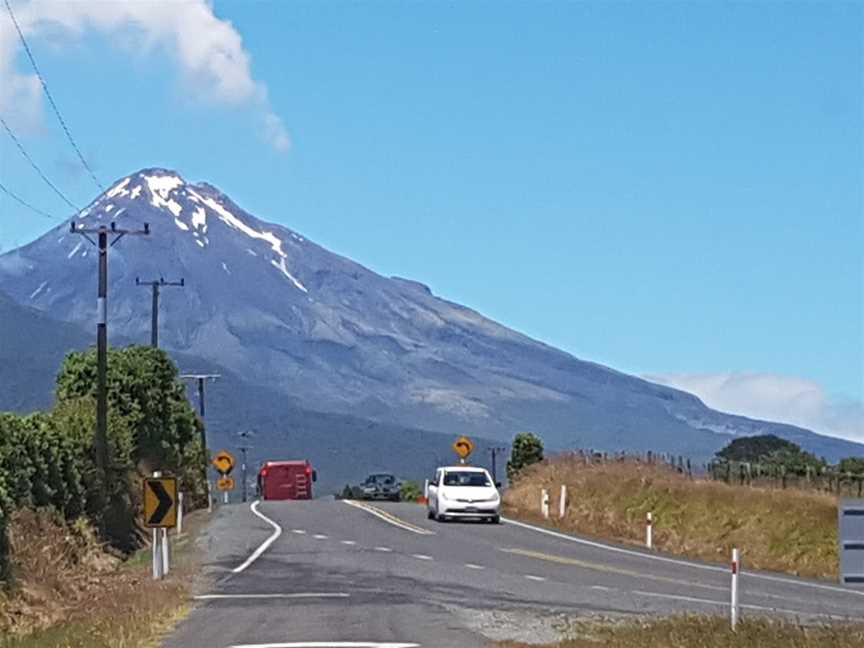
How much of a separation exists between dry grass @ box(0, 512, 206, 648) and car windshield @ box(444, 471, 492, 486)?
515 inches

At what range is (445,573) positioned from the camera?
121ft

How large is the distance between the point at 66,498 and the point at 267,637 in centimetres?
1940

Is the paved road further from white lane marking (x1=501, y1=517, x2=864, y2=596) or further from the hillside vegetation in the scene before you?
the hillside vegetation

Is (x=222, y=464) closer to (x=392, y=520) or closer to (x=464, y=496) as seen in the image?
(x=392, y=520)

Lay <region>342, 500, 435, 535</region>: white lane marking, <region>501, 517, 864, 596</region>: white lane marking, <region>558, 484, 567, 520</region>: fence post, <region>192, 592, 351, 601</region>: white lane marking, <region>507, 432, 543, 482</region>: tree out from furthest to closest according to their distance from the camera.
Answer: <region>507, 432, 543, 482</region>: tree < <region>558, 484, 567, 520</region>: fence post < <region>342, 500, 435, 535</region>: white lane marking < <region>501, 517, 864, 596</region>: white lane marking < <region>192, 592, 351, 601</region>: white lane marking

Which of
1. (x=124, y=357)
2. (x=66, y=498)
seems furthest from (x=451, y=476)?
(x=66, y=498)

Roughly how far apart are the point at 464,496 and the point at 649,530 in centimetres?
684

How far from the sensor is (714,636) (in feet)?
69.6

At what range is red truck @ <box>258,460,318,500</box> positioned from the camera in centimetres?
9438

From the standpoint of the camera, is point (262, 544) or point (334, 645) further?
point (262, 544)

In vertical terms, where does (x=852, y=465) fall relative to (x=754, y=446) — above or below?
below

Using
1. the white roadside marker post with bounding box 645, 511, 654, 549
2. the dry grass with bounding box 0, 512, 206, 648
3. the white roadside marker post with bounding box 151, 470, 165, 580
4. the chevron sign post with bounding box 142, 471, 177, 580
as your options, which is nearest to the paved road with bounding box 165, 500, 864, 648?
the dry grass with bounding box 0, 512, 206, 648

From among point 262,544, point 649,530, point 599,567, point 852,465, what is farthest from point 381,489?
point 599,567

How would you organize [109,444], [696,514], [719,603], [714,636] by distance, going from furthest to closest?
1. [696,514]
2. [109,444]
3. [719,603]
4. [714,636]
